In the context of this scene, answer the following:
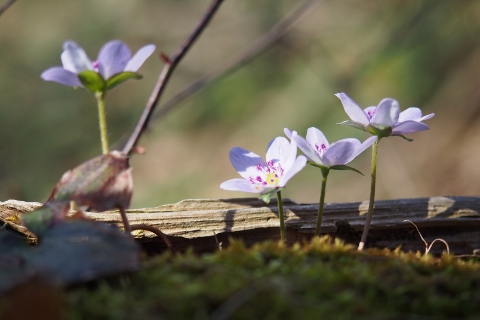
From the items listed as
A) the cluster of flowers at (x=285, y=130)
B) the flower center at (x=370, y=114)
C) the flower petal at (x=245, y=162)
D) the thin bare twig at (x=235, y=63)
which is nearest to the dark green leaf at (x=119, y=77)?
the cluster of flowers at (x=285, y=130)

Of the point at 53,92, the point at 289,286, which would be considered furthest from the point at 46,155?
the point at 289,286

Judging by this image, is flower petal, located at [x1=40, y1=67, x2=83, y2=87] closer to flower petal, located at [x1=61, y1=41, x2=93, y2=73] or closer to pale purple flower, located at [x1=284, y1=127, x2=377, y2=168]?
flower petal, located at [x1=61, y1=41, x2=93, y2=73]

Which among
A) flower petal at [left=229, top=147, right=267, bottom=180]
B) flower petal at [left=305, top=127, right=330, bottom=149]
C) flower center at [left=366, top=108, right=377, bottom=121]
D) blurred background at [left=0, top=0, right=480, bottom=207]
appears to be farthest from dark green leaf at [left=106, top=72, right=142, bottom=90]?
blurred background at [left=0, top=0, right=480, bottom=207]

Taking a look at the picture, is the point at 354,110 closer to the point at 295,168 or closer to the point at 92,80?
the point at 295,168

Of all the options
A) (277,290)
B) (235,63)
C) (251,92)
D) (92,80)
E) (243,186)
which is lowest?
(277,290)

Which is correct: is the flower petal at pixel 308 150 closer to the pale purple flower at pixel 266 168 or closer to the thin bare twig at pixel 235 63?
the pale purple flower at pixel 266 168

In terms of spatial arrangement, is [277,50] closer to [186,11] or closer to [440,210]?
[186,11]

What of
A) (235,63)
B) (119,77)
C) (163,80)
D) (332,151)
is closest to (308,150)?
(332,151)

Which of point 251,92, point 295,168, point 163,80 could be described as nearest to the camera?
point 295,168
